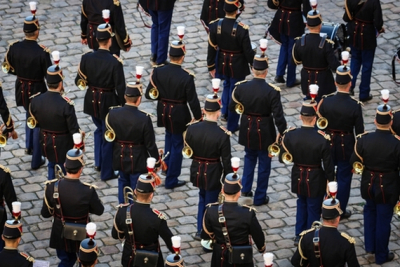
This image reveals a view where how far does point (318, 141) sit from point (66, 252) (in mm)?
3906

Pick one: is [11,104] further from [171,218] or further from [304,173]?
[304,173]

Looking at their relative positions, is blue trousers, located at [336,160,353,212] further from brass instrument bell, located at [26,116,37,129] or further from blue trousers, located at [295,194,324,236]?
brass instrument bell, located at [26,116,37,129]

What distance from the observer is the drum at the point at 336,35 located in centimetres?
2048

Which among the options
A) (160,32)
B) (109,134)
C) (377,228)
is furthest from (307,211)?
(160,32)

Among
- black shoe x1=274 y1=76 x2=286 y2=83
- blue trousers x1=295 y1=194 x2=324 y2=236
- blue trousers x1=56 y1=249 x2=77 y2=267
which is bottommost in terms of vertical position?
→ black shoe x1=274 y1=76 x2=286 y2=83

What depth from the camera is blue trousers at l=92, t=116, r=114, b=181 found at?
1755cm

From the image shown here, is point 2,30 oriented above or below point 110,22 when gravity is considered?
below

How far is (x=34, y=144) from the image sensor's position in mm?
17781

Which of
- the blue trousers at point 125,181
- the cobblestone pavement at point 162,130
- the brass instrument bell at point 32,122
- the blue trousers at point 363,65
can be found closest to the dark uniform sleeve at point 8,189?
the cobblestone pavement at point 162,130

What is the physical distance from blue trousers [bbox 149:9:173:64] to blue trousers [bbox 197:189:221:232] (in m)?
5.58

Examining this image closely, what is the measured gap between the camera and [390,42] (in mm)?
22312

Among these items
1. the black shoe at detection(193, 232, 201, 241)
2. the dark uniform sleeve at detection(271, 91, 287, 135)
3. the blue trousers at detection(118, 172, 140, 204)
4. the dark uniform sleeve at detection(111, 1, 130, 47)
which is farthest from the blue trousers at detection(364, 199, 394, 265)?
the dark uniform sleeve at detection(111, 1, 130, 47)

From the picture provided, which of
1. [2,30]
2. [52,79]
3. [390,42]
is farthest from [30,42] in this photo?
[390,42]

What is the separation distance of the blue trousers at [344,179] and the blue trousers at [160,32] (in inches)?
222
